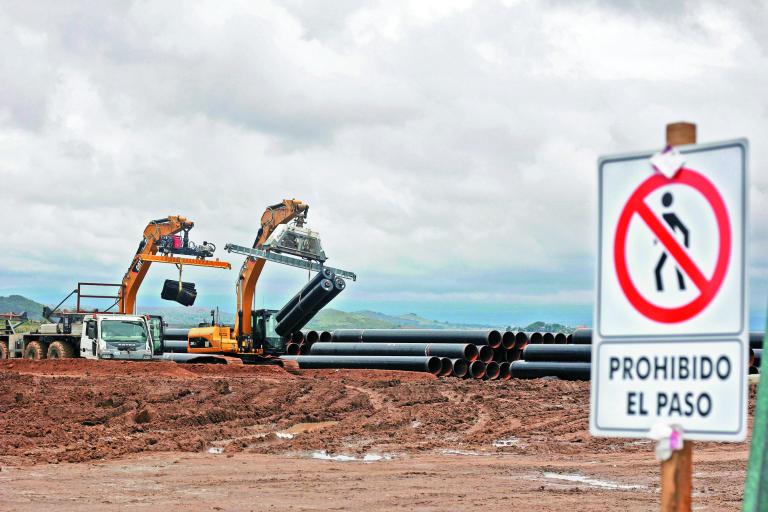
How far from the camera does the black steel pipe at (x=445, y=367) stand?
3225cm

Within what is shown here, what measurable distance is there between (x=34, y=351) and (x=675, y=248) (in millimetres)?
34406

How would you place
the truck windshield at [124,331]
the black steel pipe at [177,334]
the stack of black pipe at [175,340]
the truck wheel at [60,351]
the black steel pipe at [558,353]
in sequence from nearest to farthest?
the black steel pipe at [558,353] → the truck windshield at [124,331] → the truck wheel at [60,351] → the stack of black pipe at [175,340] → the black steel pipe at [177,334]

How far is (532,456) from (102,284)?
22435 millimetres

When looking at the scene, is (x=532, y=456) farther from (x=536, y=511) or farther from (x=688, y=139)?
(x=688, y=139)

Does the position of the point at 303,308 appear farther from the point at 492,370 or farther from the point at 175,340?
the point at 175,340

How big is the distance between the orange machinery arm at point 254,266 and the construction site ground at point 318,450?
774 centimetres

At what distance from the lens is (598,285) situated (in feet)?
9.26

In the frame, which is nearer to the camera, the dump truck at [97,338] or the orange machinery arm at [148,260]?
the dump truck at [97,338]

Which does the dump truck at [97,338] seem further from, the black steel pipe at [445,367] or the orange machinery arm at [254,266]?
the black steel pipe at [445,367]

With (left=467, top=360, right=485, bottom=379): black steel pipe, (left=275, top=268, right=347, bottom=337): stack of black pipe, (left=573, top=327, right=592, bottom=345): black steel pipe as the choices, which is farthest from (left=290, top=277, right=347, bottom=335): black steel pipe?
(left=573, top=327, right=592, bottom=345): black steel pipe

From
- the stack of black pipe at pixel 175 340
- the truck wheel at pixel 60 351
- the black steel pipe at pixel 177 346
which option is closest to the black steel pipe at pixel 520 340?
the black steel pipe at pixel 177 346

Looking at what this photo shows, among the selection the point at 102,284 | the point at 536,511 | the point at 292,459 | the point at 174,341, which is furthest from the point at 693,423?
the point at 174,341

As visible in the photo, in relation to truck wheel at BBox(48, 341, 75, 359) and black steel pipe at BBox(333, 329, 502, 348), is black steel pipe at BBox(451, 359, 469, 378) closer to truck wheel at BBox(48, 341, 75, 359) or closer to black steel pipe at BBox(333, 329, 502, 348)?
black steel pipe at BBox(333, 329, 502, 348)

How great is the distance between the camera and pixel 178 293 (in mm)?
33969
